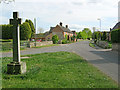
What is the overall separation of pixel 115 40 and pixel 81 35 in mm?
107049

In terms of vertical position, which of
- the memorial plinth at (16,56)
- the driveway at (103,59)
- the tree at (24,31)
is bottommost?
the driveway at (103,59)

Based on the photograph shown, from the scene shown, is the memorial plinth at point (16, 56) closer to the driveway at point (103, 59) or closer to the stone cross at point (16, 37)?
the stone cross at point (16, 37)

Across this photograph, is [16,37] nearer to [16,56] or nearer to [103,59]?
[16,56]

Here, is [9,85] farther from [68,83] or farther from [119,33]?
[119,33]

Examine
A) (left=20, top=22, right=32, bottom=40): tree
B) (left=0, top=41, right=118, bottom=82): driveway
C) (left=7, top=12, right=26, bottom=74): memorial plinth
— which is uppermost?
(left=20, top=22, right=32, bottom=40): tree

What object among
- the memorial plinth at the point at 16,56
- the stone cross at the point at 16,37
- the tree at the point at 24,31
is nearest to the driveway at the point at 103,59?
the memorial plinth at the point at 16,56

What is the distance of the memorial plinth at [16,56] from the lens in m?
6.68

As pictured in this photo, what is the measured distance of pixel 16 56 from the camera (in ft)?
22.9

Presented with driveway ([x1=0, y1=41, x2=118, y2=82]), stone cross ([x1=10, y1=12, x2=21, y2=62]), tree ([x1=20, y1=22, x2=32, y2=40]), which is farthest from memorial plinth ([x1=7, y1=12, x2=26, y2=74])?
tree ([x1=20, y1=22, x2=32, y2=40])

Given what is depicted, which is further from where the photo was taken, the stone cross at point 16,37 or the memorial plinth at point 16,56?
the stone cross at point 16,37

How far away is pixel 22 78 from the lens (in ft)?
19.1

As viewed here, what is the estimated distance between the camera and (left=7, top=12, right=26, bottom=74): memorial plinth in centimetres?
668

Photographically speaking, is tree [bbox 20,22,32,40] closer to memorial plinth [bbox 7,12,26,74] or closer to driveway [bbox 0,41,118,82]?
driveway [bbox 0,41,118,82]

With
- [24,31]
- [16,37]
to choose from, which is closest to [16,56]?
[16,37]
